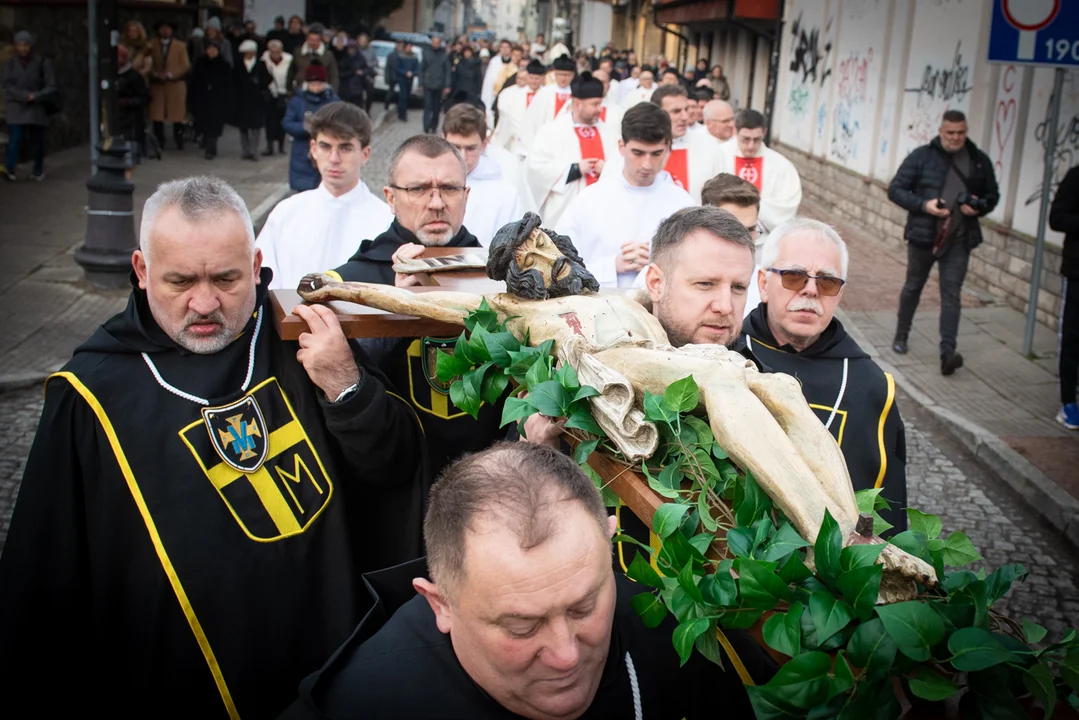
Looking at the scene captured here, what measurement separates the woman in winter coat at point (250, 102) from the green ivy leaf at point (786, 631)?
64.5 ft

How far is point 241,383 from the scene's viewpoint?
3.36 meters

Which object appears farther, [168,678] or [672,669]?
[168,678]

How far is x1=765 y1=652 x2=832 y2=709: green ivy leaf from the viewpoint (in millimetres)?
1953

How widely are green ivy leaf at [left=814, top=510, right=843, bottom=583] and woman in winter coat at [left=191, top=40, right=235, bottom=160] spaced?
1949cm

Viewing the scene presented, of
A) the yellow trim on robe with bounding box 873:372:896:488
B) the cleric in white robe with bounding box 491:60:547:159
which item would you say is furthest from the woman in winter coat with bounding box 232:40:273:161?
the yellow trim on robe with bounding box 873:372:896:488

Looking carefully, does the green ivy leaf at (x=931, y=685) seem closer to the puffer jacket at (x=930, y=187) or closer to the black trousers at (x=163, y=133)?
the puffer jacket at (x=930, y=187)

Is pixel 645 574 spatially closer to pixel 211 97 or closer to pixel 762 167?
pixel 762 167

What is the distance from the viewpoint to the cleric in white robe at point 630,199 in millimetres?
6844

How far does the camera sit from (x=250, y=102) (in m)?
20.5

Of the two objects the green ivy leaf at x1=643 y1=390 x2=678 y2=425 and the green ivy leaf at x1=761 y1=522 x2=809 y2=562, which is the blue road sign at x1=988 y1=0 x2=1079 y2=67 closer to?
the green ivy leaf at x1=643 y1=390 x2=678 y2=425

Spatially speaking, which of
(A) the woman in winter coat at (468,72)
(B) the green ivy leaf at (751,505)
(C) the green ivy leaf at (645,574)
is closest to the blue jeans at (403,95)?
(A) the woman in winter coat at (468,72)

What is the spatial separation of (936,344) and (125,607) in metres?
9.00

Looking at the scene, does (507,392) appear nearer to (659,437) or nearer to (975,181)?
(659,437)

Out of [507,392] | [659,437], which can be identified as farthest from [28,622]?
[659,437]
